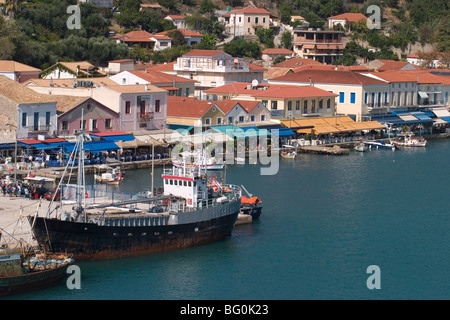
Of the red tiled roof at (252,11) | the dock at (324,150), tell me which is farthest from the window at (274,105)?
the red tiled roof at (252,11)

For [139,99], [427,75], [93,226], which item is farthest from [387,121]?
[93,226]

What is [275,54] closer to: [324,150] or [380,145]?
[380,145]

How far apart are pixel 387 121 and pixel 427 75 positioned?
50.4 feet

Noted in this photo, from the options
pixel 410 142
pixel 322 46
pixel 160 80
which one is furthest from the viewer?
pixel 322 46

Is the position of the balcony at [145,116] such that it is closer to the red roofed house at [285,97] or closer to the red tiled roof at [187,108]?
the red tiled roof at [187,108]

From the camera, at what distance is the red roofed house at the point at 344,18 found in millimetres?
142250

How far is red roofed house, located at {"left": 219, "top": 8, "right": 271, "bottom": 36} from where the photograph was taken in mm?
137125

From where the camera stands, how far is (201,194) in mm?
44156

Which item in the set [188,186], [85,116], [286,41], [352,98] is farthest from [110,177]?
[286,41]

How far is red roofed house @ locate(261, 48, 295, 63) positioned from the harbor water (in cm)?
6315

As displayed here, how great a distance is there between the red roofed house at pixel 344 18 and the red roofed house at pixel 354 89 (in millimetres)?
51576

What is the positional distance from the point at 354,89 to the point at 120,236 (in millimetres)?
51650

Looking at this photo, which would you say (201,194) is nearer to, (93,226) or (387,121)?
(93,226)

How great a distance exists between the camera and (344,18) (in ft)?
468
